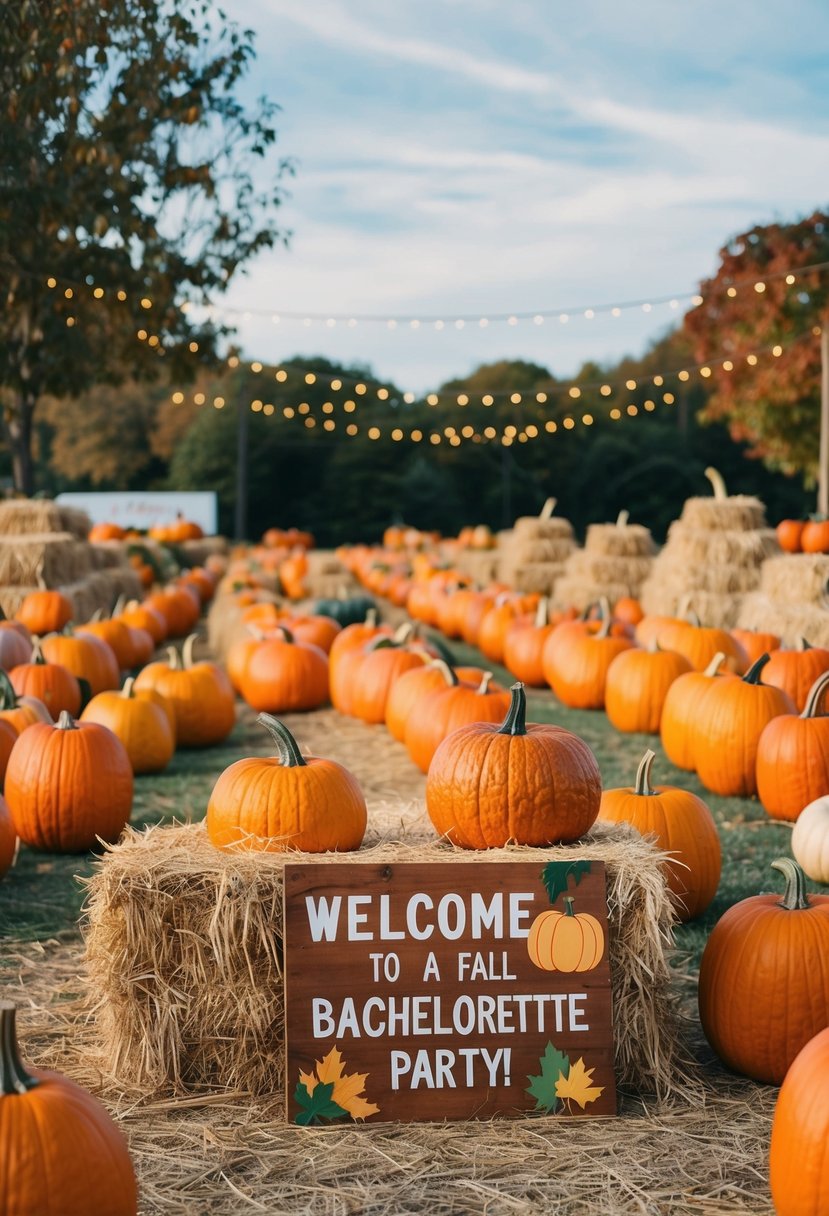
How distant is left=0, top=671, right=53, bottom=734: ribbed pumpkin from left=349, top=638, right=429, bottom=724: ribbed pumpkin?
2.72 metres

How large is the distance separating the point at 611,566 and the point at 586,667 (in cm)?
467

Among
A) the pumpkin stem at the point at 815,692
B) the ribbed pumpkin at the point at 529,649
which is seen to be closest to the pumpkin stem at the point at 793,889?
the pumpkin stem at the point at 815,692

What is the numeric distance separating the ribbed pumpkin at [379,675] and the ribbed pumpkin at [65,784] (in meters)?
3.15

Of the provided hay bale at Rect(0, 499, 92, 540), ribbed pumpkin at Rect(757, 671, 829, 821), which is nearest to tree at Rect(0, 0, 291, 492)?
hay bale at Rect(0, 499, 92, 540)

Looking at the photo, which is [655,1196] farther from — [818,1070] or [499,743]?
[499,743]

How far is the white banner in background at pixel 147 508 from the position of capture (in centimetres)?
2409

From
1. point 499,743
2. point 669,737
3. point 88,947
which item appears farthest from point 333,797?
point 669,737

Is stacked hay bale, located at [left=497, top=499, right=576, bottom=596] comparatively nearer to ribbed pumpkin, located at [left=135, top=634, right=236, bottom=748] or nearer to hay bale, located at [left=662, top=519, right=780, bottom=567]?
hay bale, located at [left=662, top=519, right=780, bottom=567]

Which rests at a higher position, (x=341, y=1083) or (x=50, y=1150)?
(x=50, y=1150)

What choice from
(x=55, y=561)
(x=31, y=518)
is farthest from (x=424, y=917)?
(x=31, y=518)

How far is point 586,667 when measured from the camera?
29.2ft

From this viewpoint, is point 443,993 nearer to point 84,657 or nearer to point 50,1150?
point 50,1150

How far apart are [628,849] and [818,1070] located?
3.26 feet

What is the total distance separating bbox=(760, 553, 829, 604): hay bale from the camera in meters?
9.26
